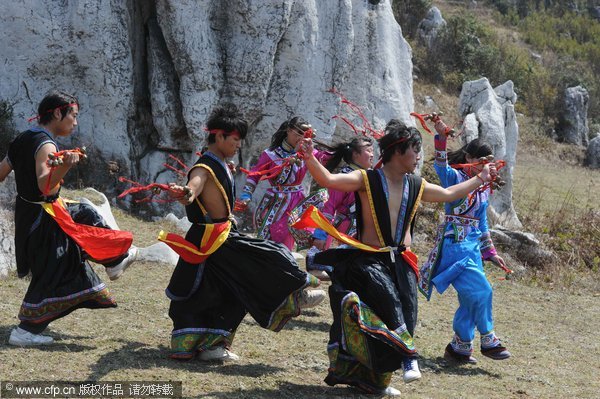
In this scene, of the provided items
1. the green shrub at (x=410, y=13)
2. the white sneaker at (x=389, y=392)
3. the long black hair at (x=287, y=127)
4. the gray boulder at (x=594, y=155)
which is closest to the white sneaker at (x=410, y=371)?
the white sneaker at (x=389, y=392)

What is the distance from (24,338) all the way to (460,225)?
3063mm

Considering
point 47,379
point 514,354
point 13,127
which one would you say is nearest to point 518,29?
point 13,127

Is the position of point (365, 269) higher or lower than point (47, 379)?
higher

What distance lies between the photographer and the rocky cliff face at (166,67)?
32.7 feet

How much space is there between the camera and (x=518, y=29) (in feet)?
103

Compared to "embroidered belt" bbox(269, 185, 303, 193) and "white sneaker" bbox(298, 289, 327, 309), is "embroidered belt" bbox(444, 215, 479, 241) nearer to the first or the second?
"white sneaker" bbox(298, 289, 327, 309)

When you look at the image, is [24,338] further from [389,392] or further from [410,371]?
[410,371]

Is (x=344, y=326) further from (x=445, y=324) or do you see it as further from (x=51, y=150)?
(x=445, y=324)

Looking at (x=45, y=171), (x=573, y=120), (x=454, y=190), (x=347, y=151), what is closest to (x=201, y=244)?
(x=45, y=171)

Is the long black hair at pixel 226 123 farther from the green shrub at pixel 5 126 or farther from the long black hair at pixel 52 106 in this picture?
the green shrub at pixel 5 126

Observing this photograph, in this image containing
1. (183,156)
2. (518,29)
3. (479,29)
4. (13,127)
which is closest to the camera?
(13,127)

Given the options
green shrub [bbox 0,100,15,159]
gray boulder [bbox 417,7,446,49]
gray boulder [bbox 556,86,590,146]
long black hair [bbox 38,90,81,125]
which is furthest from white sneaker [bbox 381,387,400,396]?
gray boulder [bbox 417,7,446,49]

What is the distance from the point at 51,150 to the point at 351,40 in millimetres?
7101

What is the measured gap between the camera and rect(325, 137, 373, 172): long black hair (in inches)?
268
